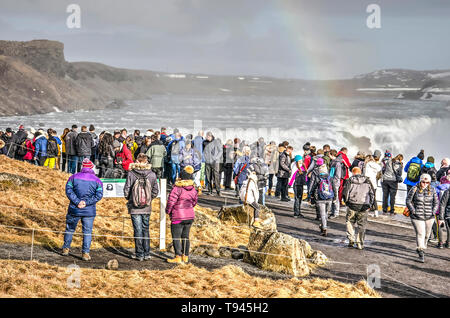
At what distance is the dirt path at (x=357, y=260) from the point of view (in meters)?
8.84

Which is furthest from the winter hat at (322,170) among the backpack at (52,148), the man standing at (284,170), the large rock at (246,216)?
the backpack at (52,148)

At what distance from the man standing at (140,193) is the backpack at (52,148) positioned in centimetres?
896

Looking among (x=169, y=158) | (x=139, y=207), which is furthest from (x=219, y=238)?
(x=169, y=158)

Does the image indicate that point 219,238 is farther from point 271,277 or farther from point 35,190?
point 35,190

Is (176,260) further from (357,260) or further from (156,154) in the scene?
(156,154)

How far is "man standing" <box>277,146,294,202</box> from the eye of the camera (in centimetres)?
1673

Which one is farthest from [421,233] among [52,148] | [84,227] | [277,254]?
[52,148]

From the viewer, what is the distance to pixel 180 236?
9.12m

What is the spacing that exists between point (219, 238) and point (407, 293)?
4206mm

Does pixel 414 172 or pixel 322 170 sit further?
pixel 414 172

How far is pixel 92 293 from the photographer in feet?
23.2

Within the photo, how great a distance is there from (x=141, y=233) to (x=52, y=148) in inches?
360

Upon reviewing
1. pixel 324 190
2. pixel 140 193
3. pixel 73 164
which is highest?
pixel 73 164

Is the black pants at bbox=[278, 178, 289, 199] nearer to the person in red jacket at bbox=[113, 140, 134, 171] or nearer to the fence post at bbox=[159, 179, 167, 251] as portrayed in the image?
the person in red jacket at bbox=[113, 140, 134, 171]
